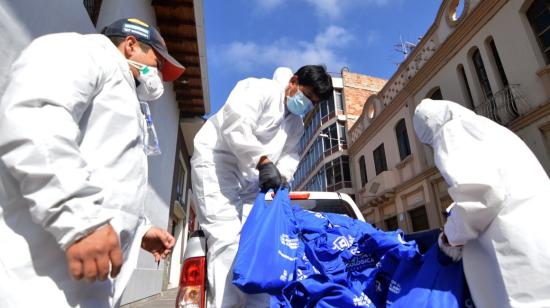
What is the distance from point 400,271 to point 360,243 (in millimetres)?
400

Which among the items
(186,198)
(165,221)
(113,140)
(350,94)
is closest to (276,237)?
(113,140)

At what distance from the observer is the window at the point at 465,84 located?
12.1m

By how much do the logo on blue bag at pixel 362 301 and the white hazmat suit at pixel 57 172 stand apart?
3.48 ft

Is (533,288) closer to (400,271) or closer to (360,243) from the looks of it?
(400,271)

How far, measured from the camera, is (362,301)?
5.13 feet

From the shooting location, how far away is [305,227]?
6.69ft

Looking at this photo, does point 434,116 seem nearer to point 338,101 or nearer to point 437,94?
point 437,94

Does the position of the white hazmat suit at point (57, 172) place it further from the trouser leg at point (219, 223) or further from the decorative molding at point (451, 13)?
the decorative molding at point (451, 13)

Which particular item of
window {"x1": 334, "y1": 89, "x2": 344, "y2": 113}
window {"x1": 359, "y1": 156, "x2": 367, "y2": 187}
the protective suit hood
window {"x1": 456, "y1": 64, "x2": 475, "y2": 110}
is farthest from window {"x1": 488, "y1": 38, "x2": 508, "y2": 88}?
window {"x1": 334, "y1": 89, "x2": 344, "y2": 113}

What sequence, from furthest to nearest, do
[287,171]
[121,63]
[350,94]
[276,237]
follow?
[350,94], [287,171], [276,237], [121,63]

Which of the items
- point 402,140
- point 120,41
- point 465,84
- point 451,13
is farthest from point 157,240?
point 402,140

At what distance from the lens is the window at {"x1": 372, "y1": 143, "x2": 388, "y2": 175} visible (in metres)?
18.3

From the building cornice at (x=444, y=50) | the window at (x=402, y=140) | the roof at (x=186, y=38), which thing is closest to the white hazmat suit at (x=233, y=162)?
the roof at (x=186, y=38)

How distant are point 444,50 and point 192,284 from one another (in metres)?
14.6
